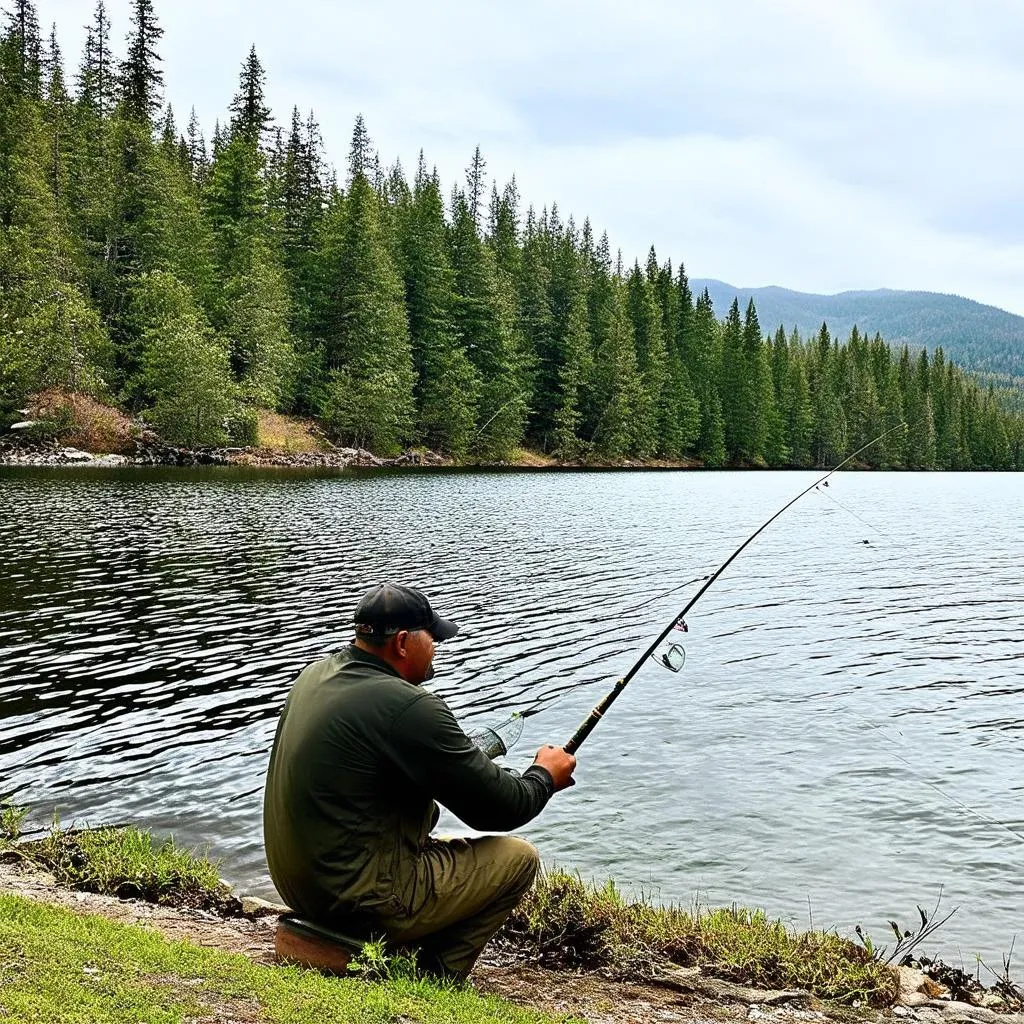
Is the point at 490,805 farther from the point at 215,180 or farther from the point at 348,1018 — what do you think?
the point at 215,180

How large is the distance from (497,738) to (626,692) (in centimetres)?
895

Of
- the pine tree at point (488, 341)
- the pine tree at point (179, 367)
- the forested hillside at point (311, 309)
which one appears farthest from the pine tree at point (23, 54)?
the pine tree at point (488, 341)

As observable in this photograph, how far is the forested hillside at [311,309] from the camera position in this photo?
56219 millimetres

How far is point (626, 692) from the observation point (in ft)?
46.9

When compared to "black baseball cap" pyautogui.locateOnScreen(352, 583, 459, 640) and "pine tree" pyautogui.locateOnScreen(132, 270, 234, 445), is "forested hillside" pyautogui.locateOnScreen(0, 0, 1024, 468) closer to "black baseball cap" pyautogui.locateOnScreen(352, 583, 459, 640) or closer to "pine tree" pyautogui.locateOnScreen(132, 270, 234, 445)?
"pine tree" pyautogui.locateOnScreen(132, 270, 234, 445)

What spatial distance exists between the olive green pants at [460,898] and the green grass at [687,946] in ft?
3.20

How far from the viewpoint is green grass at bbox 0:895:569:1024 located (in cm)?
411

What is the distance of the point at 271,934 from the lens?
19.6 feet

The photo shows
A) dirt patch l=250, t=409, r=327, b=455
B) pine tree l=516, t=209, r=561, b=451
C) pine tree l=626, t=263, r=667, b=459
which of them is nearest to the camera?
dirt patch l=250, t=409, r=327, b=455

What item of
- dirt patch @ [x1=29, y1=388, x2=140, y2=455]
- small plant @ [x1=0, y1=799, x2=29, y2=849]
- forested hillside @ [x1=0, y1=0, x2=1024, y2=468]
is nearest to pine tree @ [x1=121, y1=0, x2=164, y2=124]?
forested hillside @ [x1=0, y1=0, x2=1024, y2=468]

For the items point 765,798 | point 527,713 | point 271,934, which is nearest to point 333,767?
point 271,934

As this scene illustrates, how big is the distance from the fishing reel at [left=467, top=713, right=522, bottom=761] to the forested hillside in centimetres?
5206

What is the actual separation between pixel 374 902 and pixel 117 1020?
1.28 meters

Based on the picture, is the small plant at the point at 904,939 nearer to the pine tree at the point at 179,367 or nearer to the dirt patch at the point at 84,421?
the pine tree at the point at 179,367
